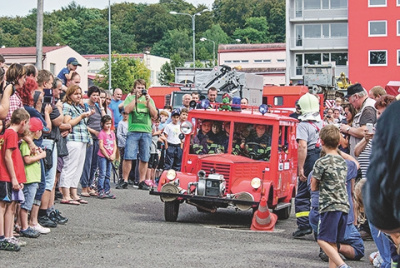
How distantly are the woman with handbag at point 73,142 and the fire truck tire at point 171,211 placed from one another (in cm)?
191

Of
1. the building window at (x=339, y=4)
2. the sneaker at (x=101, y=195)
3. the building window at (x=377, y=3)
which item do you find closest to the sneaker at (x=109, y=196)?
the sneaker at (x=101, y=195)

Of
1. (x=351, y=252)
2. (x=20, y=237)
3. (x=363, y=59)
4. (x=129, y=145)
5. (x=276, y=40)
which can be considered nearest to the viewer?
(x=351, y=252)

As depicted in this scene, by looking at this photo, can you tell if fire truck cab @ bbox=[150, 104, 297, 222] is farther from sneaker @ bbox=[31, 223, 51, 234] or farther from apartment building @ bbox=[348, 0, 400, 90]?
apartment building @ bbox=[348, 0, 400, 90]

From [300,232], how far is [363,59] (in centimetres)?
7115

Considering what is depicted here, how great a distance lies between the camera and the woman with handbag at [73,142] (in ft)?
44.3

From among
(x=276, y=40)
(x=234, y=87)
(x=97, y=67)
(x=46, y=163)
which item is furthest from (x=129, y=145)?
(x=276, y=40)

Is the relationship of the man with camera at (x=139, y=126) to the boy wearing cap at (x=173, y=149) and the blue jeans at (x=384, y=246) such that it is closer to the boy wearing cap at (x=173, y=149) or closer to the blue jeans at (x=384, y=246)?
the boy wearing cap at (x=173, y=149)

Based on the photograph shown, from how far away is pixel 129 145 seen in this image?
17.0 metres

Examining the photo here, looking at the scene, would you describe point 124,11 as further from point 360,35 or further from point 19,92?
point 19,92

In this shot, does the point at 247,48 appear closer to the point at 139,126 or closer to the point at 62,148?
the point at 139,126

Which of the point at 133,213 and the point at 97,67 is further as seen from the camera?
the point at 97,67

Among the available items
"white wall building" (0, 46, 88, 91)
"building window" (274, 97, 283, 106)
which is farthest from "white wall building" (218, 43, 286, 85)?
"building window" (274, 97, 283, 106)

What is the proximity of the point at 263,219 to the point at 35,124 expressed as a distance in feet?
12.2

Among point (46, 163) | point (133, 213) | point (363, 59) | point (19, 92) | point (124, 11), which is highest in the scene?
point (124, 11)
